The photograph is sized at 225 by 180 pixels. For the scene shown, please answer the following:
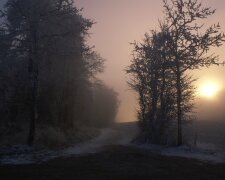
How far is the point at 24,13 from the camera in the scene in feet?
89.8

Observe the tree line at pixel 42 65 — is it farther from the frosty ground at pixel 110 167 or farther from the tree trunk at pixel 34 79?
the frosty ground at pixel 110 167

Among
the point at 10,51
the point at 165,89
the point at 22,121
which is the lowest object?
the point at 22,121

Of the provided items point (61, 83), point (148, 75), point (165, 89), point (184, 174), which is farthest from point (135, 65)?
point (184, 174)

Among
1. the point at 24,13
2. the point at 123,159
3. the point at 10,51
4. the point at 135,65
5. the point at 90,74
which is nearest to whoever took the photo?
the point at 123,159

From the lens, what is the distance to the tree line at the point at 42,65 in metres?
27.7

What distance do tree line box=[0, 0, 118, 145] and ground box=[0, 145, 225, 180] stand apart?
30.5 feet

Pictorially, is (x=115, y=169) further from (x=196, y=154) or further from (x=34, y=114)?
(x=34, y=114)

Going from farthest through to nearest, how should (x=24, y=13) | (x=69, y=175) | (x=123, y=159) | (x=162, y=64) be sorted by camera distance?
(x=162, y=64) < (x=24, y=13) < (x=123, y=159) < (x=69, y=175)

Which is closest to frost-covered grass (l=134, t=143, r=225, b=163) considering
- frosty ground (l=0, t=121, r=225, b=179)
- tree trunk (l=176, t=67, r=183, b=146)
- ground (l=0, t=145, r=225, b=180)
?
frosty ground (l=0, t=121, r=225, b=179)

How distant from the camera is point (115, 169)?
16.6 meters

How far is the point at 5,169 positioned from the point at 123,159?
6456 millimetres

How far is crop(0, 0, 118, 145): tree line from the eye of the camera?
2773 cm

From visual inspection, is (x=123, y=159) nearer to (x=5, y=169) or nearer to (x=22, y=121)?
(x=5, y=169)

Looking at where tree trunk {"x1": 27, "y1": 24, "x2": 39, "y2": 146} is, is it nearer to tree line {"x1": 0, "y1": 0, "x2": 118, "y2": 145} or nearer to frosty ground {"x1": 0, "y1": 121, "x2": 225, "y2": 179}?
tree line {"x1": 0, "y1": 0, "x2": 118, "y2": 145}
